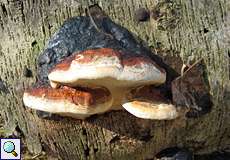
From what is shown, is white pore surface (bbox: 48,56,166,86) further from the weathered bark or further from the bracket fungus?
the weathered bark

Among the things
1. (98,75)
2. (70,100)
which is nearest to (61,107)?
(70,100)

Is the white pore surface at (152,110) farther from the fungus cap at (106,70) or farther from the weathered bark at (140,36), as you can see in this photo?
the weathered bark at (140,36)

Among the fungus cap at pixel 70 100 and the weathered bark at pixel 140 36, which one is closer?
the fungus cap at pixel 70 100

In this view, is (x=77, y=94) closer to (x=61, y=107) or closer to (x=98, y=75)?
(x=61, y=107)

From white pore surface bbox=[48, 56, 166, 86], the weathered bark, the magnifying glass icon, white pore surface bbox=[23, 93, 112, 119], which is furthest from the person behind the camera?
the magnifying glass icon

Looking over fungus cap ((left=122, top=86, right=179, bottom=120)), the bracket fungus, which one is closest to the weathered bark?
the bracket fungus

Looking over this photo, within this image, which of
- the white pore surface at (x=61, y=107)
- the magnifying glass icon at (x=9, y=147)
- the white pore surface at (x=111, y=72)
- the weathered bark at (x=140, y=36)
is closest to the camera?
the white pore surface at (x=111, y=72)

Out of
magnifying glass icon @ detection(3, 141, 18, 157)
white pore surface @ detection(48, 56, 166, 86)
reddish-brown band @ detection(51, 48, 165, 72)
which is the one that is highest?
reddish-brown band @ detection(51, 48, 165, 72)

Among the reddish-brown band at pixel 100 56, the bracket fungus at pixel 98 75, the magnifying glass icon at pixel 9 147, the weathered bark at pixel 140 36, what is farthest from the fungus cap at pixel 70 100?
the magnifying glass icon at pixel 9 147
